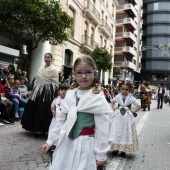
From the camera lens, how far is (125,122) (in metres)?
5.19

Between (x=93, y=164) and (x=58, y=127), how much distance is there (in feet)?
1.74

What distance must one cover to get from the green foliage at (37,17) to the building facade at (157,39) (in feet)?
171

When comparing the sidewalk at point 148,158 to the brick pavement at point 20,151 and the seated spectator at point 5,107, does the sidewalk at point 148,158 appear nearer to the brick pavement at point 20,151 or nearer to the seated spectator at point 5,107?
the brick pavement at point 20,151

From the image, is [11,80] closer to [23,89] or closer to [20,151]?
[23,89]

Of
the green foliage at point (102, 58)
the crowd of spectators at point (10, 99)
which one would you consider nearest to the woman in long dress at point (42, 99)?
the crowd of spectators at point (10, 99)

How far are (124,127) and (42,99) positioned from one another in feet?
6.64

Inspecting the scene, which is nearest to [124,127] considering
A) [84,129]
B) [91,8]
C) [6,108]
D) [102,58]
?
[84,129]

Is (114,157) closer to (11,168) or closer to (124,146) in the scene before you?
(124,146)

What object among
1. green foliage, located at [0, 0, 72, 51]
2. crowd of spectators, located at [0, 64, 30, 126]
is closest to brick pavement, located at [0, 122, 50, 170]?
crowd of spectators, located at [0, 64, 30, 126]

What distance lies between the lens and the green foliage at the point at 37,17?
421 inches

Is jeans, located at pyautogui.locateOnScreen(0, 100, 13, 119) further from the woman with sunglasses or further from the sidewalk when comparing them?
the sidewalk

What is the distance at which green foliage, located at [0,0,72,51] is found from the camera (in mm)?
10695

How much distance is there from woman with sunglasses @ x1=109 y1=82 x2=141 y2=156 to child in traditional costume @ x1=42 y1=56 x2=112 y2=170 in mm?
2802

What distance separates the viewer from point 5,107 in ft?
25.6
